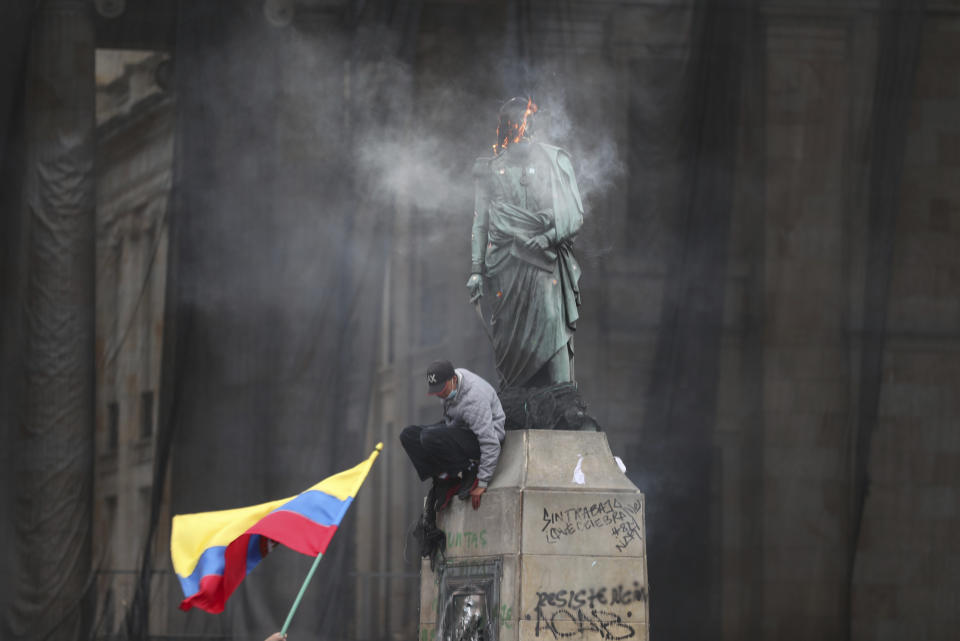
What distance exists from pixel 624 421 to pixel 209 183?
175 inches

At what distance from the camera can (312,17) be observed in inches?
591

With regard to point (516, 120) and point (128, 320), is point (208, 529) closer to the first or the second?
point (516, 120)

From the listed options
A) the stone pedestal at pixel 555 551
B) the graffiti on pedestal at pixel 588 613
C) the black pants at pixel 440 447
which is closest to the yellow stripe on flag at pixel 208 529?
the black pants at pixel 440 447

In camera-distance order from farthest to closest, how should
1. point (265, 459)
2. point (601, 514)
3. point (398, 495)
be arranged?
1. point (398, 495)
2. point (265, 459)
3. point (601, 514)

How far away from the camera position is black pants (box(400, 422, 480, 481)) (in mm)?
7082

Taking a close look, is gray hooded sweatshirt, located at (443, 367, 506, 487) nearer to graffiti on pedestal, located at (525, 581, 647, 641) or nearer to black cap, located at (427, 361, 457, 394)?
black cap, located at (427, 361, 457, 394)

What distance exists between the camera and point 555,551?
6.86 meters

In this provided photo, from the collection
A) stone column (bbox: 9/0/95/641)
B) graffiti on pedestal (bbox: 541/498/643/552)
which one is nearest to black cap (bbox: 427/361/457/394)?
graffiti on pedestal (bbox: 541/498/643/552)

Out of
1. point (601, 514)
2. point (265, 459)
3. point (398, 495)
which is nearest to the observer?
point (601, 514)

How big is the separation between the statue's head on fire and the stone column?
24.6 feet

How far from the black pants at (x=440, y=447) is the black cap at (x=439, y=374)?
242 millimetres

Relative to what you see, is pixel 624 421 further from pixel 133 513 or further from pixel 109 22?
pixel 109 22

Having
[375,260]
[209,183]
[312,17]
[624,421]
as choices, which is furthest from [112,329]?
[624,421]

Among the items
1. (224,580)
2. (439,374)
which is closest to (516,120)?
(439,374)
